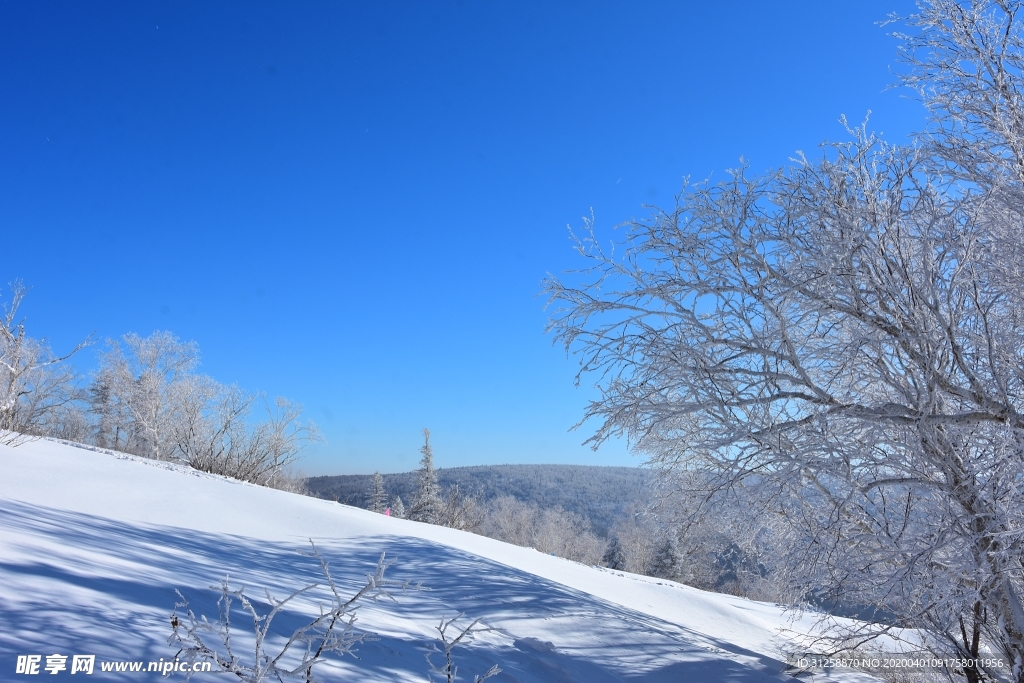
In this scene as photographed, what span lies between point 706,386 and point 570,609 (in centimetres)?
362

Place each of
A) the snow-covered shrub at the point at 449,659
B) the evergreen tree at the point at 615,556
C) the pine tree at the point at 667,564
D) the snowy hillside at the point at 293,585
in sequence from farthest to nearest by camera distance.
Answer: the evergreen tree at the point at 615,556, the pine tree at the point at 667,564, the snowy hillside at the point at 293,585, the snow-covered shrub at the point at 449,659

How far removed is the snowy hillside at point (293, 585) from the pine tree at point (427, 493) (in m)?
24.5

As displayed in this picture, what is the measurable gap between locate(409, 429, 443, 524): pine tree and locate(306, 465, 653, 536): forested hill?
26.7 m

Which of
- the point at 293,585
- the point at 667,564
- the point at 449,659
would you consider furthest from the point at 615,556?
the point at 449,659

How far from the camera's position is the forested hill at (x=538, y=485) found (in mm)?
73625

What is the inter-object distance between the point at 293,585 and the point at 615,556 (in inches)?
1450

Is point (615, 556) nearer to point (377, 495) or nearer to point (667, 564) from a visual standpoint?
A: point (667, 564)

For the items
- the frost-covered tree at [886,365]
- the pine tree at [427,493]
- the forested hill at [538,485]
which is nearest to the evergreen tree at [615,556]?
the pine tree at [427,493]

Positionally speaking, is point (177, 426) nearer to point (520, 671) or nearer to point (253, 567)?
point (253, 567)

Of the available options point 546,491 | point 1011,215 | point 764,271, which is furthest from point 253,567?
point 546,491

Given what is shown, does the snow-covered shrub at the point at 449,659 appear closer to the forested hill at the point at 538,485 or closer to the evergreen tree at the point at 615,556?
the evergreen tree at the point at 615,556

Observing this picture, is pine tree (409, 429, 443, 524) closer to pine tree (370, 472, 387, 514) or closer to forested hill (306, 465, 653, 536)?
pine tree (370, 472, 387, 514)

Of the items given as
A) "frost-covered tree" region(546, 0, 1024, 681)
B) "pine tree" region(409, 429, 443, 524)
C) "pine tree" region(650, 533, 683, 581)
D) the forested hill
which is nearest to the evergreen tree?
"pine tree" region(650, 533, 683, 581)

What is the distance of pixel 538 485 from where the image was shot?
98.4m
